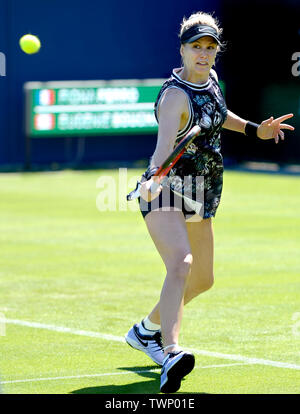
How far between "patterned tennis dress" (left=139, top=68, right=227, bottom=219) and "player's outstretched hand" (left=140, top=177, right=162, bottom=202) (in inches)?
16.5

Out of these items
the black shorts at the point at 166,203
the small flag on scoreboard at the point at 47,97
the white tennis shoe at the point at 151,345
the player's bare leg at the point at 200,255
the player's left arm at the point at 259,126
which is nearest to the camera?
the black shorts at the point at 166,203

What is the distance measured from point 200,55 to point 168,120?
1.68 feet

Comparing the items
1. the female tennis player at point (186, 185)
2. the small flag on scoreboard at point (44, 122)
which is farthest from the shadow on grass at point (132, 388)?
the small flag on scoreboard at point (44, 122)

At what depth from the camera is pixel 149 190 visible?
5.70 m

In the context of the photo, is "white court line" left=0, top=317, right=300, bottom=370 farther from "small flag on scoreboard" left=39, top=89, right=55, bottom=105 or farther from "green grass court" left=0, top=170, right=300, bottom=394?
"small flag on scoreboard" left=39, top=89, right=55, bottom=105

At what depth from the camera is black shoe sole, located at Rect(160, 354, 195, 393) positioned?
5.61 meters

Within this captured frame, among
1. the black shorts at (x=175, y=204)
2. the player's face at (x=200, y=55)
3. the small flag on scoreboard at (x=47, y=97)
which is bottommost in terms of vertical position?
the small flag on scoreboard at (x=47, y=97)

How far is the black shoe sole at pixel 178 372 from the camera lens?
5613 mm

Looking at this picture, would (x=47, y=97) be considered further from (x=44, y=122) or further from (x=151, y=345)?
(x=151, y=345)

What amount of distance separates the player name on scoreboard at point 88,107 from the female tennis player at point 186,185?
1621 cm

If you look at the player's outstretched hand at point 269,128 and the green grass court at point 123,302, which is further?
the player's outstretched hand at point 269,128

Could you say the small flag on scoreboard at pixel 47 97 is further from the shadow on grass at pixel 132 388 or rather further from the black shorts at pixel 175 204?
the shadow on grass at pixel 132 388
